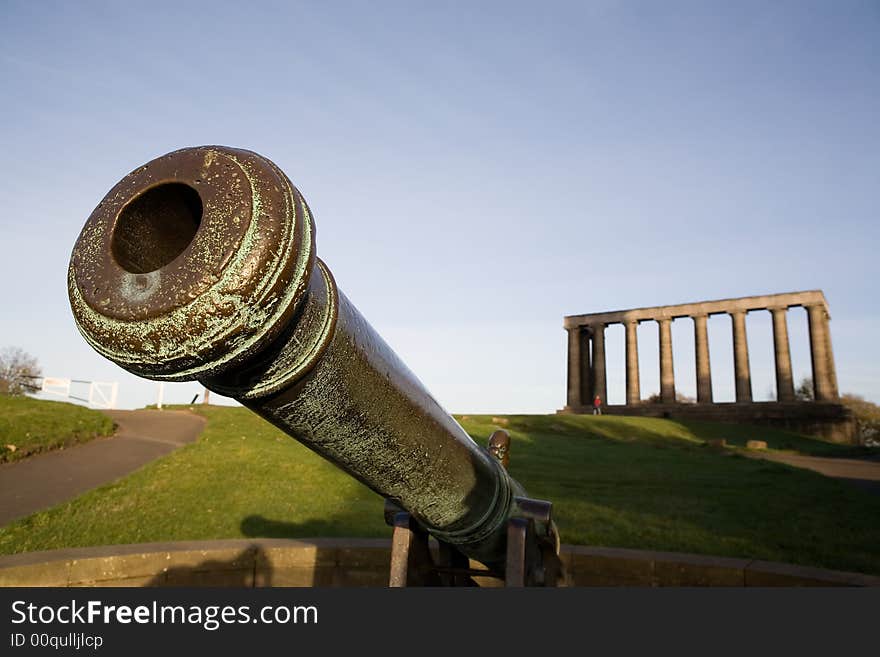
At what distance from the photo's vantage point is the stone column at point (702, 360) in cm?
4950

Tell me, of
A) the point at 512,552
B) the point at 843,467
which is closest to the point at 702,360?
the point at 843,467

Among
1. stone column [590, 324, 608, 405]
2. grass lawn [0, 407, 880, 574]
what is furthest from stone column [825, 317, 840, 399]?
grass lawn [0, 407, 880, 574]

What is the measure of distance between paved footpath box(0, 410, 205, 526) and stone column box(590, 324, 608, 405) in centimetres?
4240

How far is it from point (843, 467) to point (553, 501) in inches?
557

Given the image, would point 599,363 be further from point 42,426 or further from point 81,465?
point 81,465

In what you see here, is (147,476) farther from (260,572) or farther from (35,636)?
(35,636)

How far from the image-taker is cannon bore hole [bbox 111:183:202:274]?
5.22 feet

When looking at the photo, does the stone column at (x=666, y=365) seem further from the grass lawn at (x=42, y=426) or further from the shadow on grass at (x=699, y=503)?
the grass lawn at (x=42, y=426)

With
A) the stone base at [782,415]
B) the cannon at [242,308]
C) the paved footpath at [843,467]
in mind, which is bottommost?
the paved footpath at [843,467]

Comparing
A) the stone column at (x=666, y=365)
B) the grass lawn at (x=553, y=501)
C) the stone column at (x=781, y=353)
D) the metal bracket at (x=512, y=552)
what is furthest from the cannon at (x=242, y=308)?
the stone column at (x=666, y=365)

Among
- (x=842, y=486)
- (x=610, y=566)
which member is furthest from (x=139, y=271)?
(x=842, y=486)

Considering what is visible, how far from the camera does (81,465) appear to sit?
11.3m

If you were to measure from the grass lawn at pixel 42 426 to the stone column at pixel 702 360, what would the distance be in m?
45.3

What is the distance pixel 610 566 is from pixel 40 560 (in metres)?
4.56
